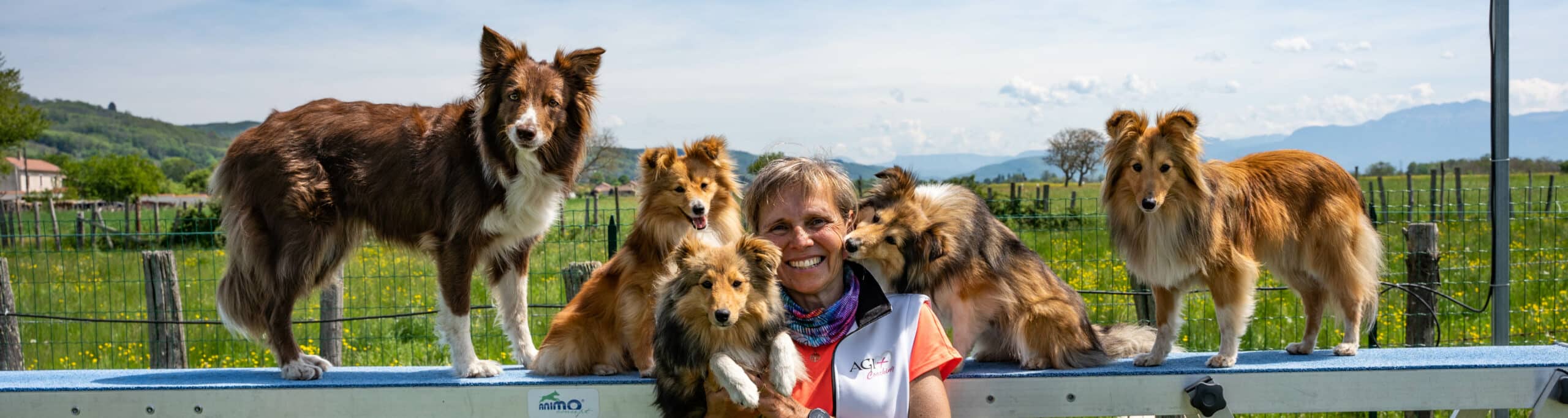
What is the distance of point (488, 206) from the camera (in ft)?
13.1

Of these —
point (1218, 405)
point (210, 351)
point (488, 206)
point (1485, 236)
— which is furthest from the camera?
point (1485, 236)

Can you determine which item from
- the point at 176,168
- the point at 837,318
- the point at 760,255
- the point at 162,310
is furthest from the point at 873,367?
the point at 176,168

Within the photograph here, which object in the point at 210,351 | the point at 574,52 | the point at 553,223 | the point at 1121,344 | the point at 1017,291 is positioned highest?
the point at 574,52

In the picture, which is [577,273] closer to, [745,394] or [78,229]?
[745,394]

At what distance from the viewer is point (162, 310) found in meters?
7.12

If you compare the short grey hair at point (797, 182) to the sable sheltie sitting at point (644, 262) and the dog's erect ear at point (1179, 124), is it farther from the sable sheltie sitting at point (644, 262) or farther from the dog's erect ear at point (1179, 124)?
the dog's erect ear at point (1179, 124)

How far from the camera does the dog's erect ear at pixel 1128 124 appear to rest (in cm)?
362

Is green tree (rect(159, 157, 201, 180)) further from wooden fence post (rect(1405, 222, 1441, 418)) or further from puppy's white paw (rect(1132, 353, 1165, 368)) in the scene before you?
puppy's white paw (rect(1132, 353, 1165, 368))

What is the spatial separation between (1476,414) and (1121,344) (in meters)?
1.68

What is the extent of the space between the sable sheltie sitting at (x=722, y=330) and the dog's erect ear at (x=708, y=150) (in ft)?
3.12

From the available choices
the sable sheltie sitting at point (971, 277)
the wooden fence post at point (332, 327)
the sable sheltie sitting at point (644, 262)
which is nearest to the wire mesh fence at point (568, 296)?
the wooden fence post at point (332, 327)

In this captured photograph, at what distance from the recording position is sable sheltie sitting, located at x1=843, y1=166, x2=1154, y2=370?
3.69m

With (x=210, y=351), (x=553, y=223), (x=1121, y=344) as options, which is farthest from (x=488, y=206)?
(x=210, y=351)

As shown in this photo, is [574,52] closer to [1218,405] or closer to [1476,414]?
[1218,405]
